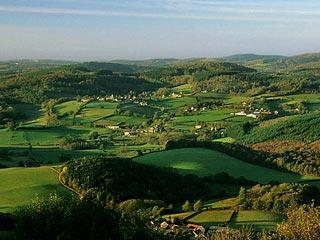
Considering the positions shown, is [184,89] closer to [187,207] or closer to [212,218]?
[187,207]

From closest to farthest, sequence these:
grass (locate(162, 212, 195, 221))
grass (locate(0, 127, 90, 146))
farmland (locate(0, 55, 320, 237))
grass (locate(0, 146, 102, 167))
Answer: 1. grass (locate(162, 212, 195, 221))
2. farmland (locate(0, 55, 320, 237))
3. grass (locate(0, 146, 102, 167))
4. grass (locate(0, 127, 90, 146))

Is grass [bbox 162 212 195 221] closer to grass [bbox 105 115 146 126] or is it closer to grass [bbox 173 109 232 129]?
grass [bbox 173 109 232 129]

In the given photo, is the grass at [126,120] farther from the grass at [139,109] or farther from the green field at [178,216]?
the green field at [178,216]

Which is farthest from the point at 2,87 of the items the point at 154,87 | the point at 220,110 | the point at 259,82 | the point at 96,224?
the point at 96,224

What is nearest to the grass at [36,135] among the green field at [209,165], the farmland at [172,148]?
the farmland at [172,148]

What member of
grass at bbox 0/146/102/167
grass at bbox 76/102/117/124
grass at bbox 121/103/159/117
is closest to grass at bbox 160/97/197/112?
grass at bbox 121/103/159/117

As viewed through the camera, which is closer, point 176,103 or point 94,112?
point 94,112

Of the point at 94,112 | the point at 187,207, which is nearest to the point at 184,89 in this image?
the point at 94,112
